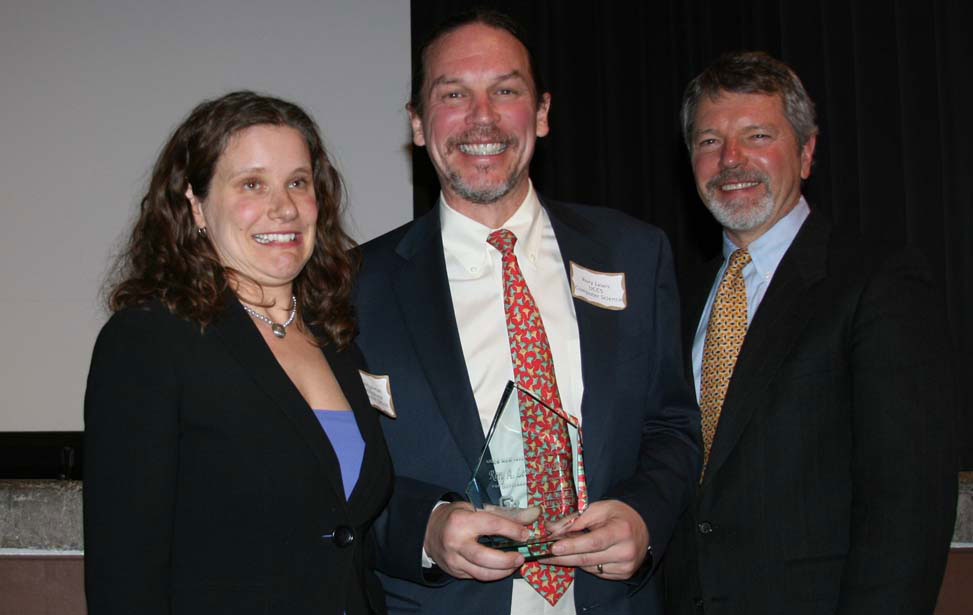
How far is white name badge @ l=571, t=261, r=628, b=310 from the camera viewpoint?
86.4 inches

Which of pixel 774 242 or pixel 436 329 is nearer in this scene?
pixel 436 329

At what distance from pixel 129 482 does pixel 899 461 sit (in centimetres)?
167

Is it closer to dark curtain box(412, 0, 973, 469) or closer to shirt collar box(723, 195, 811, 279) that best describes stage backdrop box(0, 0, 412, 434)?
dark curtain box(412, 0, 973, 469)

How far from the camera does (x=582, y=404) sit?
210 centimetres

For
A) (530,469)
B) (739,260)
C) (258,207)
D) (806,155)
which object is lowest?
(530,469)

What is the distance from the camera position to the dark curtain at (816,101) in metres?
5.45

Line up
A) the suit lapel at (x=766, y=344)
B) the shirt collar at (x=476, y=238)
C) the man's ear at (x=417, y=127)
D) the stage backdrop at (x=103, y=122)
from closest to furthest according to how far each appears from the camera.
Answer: the suit lapel at (x=766, y=344) < the shirt collar at (x=476, y=238) < the man's ear at (x=417, y=127) < the stage backdrop at (x=103, y=122)

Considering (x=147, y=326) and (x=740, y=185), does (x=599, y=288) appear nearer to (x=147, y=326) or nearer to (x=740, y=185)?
(x=740, y=185)

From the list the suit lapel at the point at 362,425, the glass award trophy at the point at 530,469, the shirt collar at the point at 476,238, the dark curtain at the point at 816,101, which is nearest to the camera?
the glass award trophy at the point at 530,469

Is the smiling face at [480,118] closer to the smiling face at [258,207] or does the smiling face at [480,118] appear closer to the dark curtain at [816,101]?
the smiling face at [258,207]

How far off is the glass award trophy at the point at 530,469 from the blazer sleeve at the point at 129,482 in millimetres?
614

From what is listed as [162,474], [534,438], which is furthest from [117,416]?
[534,438]

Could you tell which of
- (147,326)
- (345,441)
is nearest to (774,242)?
(345,441)

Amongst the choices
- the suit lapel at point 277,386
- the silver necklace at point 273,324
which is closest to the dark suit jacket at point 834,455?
the suit lapel at point 277,386
